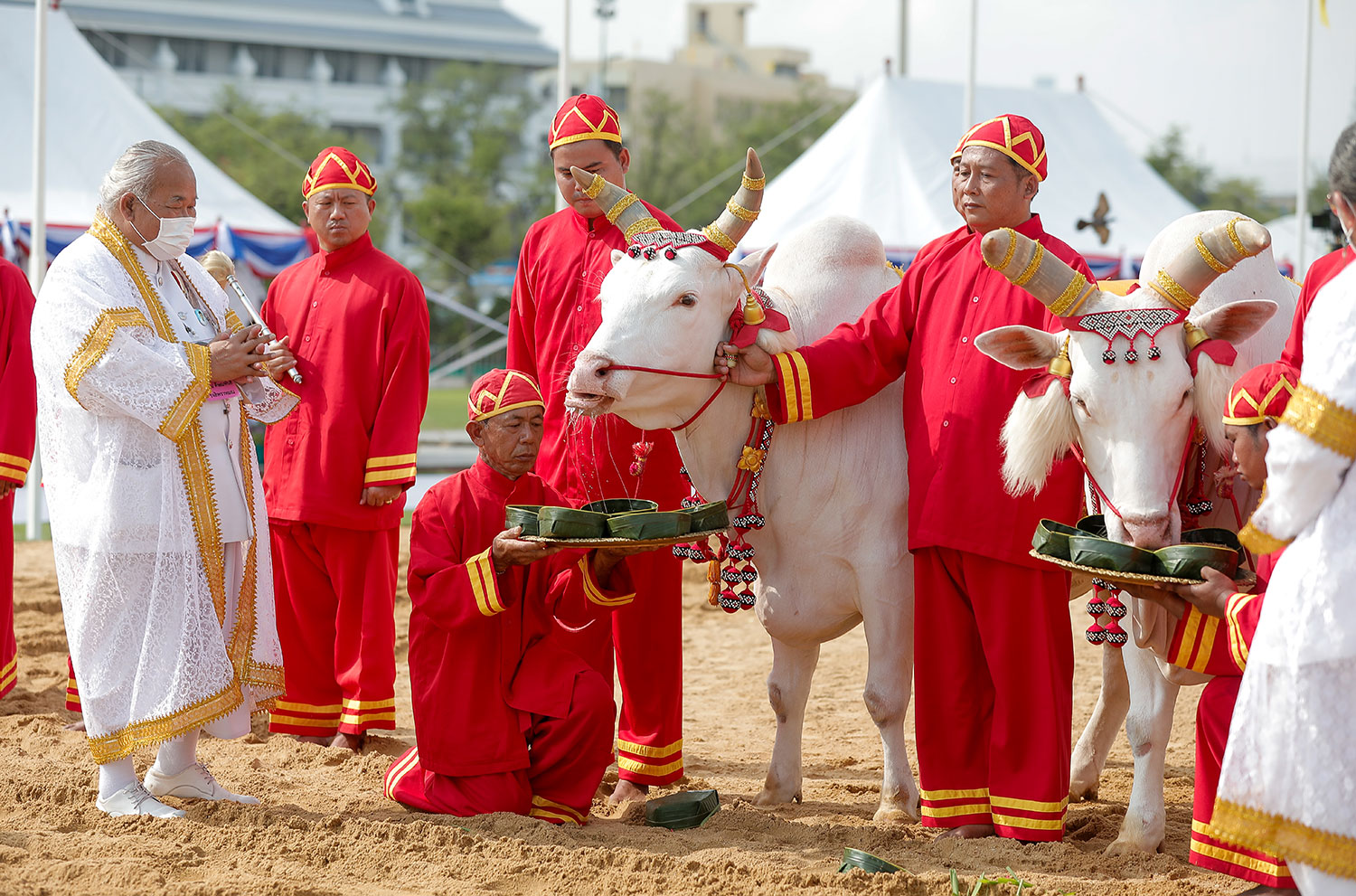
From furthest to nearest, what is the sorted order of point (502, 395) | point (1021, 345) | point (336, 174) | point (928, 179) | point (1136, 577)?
1. point (928, 179)
2. point (336, 174)
3. point (502, 395)
4. point (1021, 345)
5. point (1136, 577)

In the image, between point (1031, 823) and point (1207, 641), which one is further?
point (1031, 823)

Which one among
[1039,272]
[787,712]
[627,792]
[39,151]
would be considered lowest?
[627,792]

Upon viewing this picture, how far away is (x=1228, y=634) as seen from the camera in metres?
3.45

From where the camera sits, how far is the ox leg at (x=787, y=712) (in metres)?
4.98

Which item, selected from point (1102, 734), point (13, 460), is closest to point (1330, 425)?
point (1102, 734)

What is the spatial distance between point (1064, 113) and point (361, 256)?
12.5 metres

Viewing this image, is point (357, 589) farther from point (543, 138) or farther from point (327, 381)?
point (543, 138)

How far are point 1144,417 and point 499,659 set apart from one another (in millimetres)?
2233

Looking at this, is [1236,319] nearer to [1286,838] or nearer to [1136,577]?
[1136,577]

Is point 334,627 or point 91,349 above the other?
point 91,349

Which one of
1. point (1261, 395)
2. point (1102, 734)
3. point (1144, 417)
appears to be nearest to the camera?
point (1261, 395)

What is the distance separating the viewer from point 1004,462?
4.11 metres

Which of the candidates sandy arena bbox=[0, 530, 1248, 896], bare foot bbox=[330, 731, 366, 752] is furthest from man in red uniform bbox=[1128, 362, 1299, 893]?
bare foot bbox=[330, 731, 366, 752]

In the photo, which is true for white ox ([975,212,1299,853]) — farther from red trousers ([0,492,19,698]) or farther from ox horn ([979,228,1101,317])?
red trousers ([0,492,19,698])
